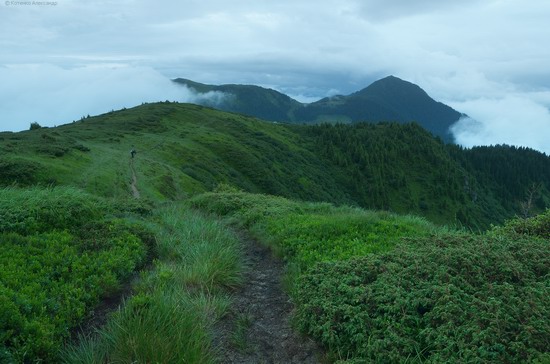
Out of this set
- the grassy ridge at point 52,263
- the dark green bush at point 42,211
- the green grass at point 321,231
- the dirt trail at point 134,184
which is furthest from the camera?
the dirt trail at point 134,184

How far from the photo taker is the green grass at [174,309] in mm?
5574

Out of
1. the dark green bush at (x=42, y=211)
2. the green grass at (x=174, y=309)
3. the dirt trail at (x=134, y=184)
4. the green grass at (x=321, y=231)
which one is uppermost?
the dark green bush at (x=42, y=211)

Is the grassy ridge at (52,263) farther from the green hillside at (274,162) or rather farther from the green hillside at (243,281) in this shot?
the green hillside at (274,162)

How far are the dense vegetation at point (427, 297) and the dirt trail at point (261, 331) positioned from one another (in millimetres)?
299

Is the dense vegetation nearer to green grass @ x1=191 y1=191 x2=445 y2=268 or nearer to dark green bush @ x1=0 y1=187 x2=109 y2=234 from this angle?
green grass @ x1=191 y1=191 x2=445 y2=268

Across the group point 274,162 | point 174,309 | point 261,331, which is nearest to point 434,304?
point 261,331

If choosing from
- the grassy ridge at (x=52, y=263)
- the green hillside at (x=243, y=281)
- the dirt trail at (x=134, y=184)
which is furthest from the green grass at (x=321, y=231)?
the dirt trail at (x=134, y=184)

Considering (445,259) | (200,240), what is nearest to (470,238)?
(445,259)

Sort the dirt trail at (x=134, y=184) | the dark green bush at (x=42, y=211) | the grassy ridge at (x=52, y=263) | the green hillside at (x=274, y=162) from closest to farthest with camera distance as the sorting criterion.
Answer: the grassy ridge at (x=52, y=263)
the dark green bush at (x=42, y=211)
the dirt trail at (x=134, y=184)
the green hillside at (x=274, y=162)

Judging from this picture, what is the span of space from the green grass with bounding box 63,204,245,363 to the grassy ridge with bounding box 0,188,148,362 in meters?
0.45

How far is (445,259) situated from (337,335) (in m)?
2.42

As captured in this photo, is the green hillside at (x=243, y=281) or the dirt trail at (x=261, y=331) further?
the dirt trail at (x=261, y=331)

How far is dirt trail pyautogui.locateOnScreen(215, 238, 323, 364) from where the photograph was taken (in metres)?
6.36

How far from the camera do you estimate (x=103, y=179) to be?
3328 cm
